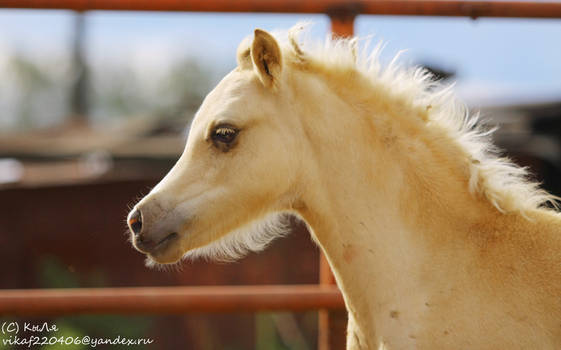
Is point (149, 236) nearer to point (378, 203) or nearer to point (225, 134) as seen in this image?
point (225, 134)

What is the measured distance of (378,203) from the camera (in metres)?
2.28

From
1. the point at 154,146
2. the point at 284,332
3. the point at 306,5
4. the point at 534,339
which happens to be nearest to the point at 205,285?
the point at 284,332

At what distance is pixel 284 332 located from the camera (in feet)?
20.9

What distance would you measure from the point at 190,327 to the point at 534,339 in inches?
192

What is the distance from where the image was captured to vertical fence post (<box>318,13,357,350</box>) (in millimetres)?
2859

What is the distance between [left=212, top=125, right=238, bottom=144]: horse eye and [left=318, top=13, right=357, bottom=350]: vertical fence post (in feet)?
2.68

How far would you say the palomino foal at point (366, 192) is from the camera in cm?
217

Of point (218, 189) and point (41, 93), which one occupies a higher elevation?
point (41, 93)

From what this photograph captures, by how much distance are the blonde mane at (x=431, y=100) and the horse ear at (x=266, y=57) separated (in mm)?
125

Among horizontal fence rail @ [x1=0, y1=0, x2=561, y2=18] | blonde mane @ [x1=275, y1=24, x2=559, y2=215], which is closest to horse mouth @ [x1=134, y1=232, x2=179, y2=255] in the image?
blonde mane @ [x1=275, y1=24, x2=559, y2=215]

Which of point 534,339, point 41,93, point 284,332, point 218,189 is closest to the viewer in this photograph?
point 534,339

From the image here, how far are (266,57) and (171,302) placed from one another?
1.12 metres

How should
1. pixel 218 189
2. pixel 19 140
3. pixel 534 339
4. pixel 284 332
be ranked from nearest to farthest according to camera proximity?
pixel 534 339, pixel 218 189, pixel 284 332, pixel 19 140

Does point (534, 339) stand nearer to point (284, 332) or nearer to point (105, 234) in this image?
point (284, 332)
